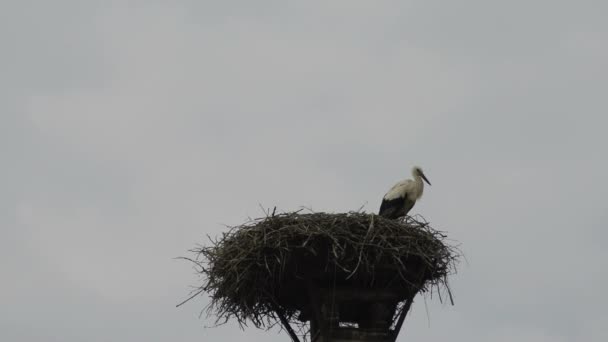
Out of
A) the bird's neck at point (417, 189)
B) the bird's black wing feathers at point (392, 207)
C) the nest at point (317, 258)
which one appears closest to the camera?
the nest at point (317, 258)

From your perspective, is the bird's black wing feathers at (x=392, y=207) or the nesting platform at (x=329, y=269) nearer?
the nesting platform at (x=329, y=269)

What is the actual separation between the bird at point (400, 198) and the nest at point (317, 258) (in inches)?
77.5

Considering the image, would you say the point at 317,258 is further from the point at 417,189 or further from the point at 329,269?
the point at 417,189

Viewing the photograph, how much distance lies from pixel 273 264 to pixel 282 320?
120 cm

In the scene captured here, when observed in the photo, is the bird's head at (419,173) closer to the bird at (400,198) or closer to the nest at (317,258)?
the bird at (400,198)

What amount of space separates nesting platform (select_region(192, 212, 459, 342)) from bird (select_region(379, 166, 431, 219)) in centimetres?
186

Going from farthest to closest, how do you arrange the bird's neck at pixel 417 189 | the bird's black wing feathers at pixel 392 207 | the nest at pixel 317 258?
the bird's neck at pixel 417 189 < the bird's black wing feathers at pixel 392 207 < the nest at pixel 317 258

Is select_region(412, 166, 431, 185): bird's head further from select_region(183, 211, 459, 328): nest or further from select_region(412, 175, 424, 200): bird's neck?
select_region(183, 211, 459, 328): nest

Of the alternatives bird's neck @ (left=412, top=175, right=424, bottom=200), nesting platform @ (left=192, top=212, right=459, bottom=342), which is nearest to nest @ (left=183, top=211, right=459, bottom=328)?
nesting platform @ (left=192, top=212, right=459, bottom=342)

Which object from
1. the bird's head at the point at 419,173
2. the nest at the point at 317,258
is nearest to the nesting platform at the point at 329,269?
the nest at the point at 317,258

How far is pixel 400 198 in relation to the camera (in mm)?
14555

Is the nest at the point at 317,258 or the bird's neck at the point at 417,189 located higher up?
the bird's neck at the point at 417,189

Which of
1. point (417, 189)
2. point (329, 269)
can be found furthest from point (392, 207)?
point (329, 269)

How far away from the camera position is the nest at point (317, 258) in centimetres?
1172
